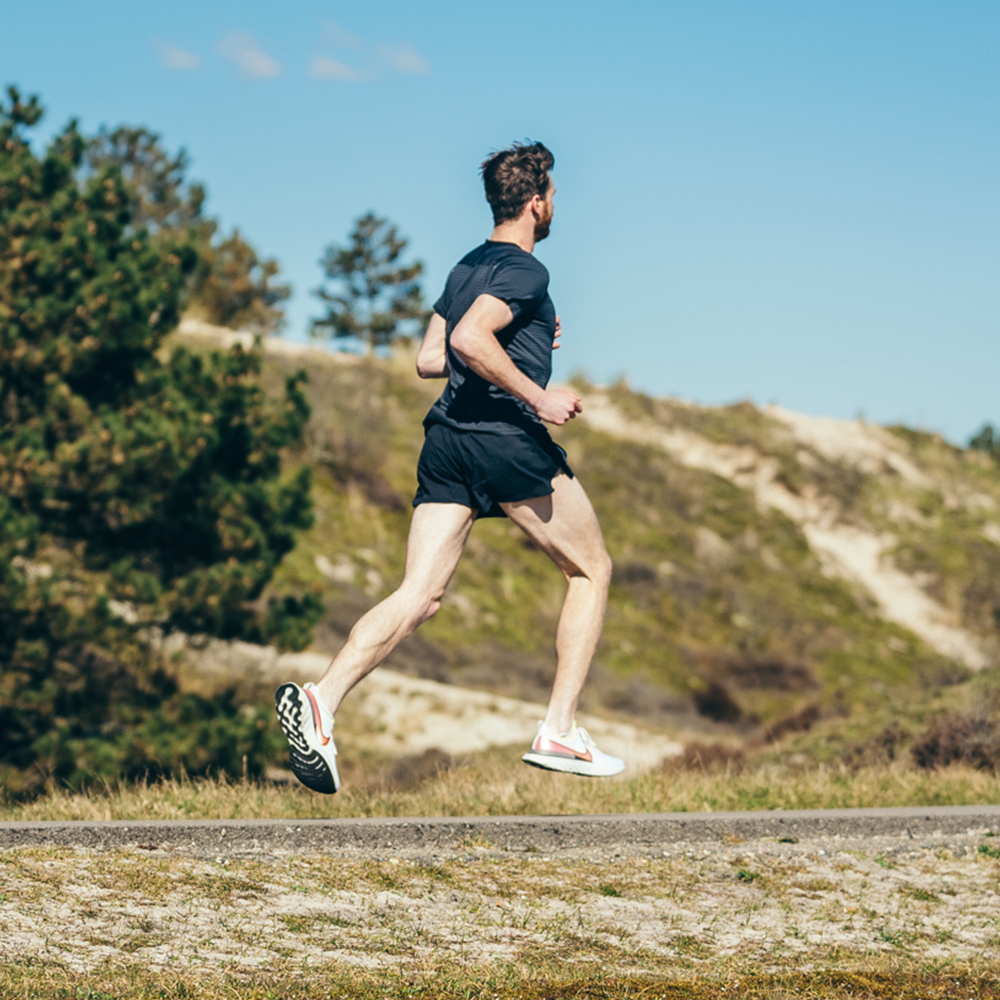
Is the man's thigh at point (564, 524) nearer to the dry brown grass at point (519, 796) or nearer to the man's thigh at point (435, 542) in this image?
the man's thigh at point (435, 542)

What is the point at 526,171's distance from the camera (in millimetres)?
5148

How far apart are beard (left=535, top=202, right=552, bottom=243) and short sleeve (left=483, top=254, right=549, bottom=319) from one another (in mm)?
268

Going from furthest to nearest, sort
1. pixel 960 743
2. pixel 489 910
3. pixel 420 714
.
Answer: pixel 420 714 → pixel 960 743 → pixel 489 910

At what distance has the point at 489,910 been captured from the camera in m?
4.18

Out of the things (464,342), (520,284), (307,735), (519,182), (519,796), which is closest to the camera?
(307,735)

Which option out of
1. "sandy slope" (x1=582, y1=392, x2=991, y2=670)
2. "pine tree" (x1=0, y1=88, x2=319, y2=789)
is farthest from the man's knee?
"sandy slope" (x1=582, y1=392, x2=991, y2=670)

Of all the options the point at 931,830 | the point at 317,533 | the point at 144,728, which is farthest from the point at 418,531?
the point at 317,533

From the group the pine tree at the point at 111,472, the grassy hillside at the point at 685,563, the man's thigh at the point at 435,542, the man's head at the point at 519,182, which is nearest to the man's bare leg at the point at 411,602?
the man's thigh at the point at 435,542

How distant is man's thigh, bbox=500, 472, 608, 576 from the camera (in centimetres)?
511

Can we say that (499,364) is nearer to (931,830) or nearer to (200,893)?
(200,893)

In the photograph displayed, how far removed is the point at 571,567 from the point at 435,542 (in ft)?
2.31

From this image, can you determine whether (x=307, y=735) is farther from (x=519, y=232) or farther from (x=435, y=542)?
(x=519, y=232)

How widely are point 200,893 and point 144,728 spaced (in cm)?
1330

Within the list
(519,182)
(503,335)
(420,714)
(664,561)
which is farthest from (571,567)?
(664,561)
